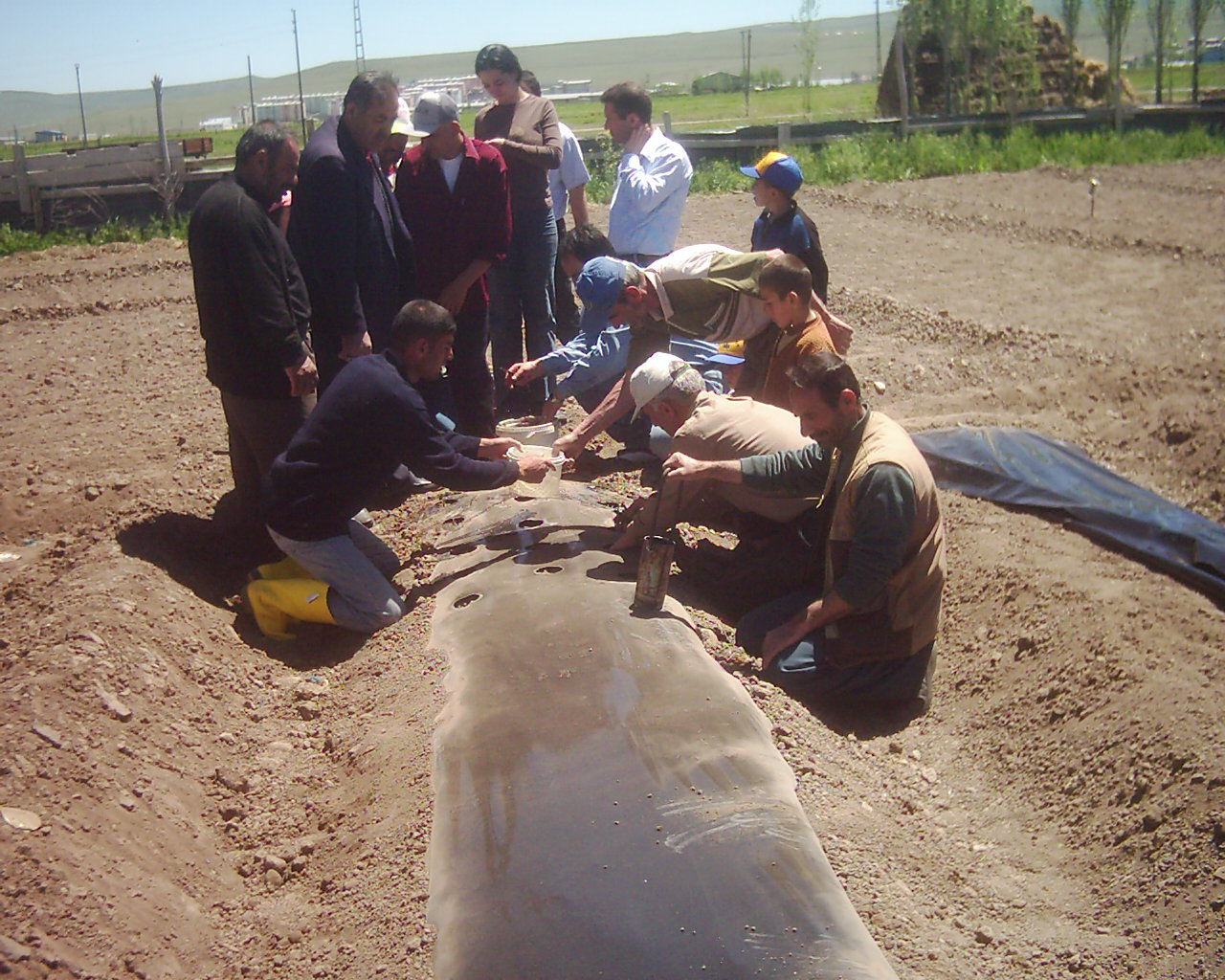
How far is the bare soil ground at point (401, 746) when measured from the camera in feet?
10.6

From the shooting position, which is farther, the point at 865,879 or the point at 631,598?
the point at 631,598

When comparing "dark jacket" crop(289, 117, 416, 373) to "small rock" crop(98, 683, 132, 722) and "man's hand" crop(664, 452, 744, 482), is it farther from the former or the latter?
"small rock" crop(98, 683, 132, 722)

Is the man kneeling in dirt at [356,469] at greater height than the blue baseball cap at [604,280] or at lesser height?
lesser

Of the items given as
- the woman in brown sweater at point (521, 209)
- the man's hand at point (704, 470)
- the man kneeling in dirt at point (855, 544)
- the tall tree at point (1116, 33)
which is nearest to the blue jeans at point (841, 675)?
the man kneeling in dirt at point (855, 544)

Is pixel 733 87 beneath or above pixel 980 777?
above

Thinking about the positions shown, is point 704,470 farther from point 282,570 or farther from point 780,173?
point 780,173

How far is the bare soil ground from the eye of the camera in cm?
323

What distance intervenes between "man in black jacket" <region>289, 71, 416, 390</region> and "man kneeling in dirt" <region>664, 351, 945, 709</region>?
6.17 feet

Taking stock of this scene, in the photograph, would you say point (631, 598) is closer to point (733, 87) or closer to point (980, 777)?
point (980, 777)

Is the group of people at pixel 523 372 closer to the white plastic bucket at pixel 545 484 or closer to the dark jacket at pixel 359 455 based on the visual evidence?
the dark jacket at pixel 359 455

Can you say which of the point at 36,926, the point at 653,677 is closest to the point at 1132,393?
the point at 653,677

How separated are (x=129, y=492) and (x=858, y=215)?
11.9 m

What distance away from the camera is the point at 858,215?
52.5 ft

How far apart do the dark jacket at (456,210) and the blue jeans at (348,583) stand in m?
1.93
